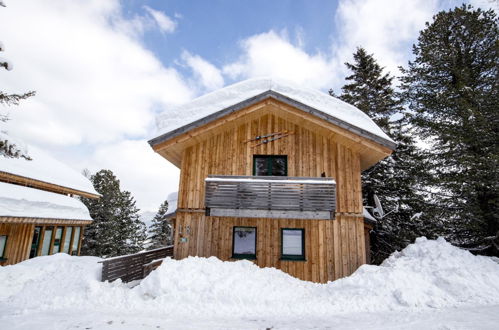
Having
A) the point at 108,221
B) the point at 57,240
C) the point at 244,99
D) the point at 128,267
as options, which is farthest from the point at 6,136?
the point at 108,221

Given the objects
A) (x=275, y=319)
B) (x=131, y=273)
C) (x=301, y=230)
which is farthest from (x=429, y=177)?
(x=131, y=273)

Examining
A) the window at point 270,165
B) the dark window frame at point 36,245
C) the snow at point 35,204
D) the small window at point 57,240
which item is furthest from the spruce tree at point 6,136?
the small window at point 57,240

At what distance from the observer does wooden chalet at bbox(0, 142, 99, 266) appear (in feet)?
53.5

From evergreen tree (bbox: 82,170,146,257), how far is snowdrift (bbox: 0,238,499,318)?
22941mm

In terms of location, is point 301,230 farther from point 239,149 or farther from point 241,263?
point 239,149

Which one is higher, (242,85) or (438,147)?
(242,85)

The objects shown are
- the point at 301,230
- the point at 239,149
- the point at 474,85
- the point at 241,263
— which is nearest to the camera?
the point at 241,263

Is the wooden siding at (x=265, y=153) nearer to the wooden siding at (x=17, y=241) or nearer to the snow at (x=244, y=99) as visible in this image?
the snow at (x=244, y=99)

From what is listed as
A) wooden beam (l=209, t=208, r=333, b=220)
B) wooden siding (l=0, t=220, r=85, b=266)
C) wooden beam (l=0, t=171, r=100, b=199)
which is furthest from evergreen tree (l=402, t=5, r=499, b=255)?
wooden siding (l=0, t=220, r=85, b=266)

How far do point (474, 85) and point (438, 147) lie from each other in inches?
142

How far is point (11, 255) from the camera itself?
16.6 metres

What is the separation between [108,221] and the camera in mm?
31766

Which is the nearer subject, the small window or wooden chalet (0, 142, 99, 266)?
wooden chalet (0, 142, 99, 266)

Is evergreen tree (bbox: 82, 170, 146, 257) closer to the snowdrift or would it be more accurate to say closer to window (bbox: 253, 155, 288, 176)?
the snowdrift
